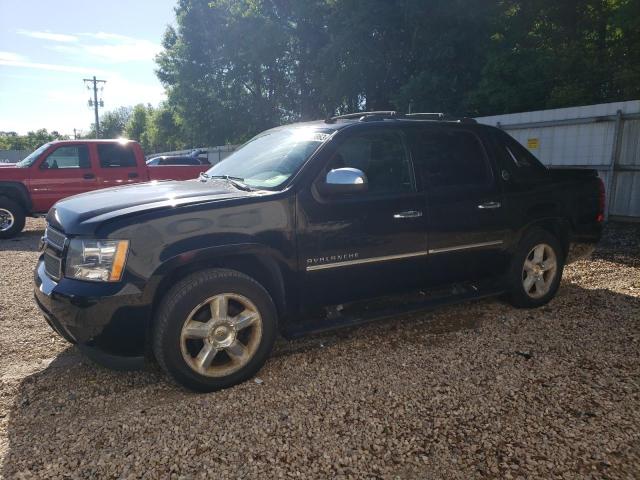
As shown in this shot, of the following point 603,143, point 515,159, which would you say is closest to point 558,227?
point 515,159

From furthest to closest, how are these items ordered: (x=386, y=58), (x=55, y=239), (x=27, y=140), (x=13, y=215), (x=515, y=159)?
(x=27, y=140)
(x=386, y=58)
(x=13, y=215)
(x=515, y=159)
(x=55, y=239)

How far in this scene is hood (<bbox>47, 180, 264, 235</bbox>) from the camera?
2912 millimetres

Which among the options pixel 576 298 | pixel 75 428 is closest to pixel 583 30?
pixel 576 298

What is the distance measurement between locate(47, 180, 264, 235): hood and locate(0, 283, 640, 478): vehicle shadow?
1089mm

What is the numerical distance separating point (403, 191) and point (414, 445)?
1.97m

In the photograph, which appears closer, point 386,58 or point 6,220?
point 6,220

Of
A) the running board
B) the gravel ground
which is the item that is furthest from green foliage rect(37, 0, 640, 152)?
the gravel ground

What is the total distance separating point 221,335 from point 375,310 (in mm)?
1315

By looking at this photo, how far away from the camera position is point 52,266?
316 centimetres

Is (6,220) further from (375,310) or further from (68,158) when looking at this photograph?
(375,310)

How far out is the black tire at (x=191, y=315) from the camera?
290 cm

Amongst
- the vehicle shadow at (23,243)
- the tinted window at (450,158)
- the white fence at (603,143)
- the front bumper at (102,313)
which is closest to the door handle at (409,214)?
the tinted window at (450,158)

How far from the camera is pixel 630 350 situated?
372 centimetres

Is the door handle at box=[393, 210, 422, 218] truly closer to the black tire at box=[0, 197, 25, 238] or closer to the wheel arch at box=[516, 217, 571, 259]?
the wheel arch at box=[516, 217, 571, 259]
